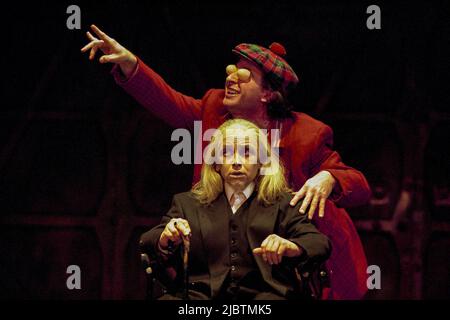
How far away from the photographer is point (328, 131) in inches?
177

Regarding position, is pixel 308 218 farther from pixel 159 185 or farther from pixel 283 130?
pixel 159 185

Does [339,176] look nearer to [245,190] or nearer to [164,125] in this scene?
[245,190]

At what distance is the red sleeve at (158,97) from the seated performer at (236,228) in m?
0.51

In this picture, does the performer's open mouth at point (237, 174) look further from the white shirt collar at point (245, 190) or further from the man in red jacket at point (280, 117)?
the man in red jacket at point (280, 117)

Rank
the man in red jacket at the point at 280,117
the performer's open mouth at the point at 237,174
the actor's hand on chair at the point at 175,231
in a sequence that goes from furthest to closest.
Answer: the man in red jacket at the point at 280,117 → the performer's open mouth at the point at 237,174 → the actor's hand on chair at the point at 175,231

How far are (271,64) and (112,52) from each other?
0.74m

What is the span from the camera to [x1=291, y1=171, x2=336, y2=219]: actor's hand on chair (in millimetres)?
3928

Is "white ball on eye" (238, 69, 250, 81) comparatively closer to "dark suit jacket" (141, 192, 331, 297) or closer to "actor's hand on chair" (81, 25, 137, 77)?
"actor's hand on chair" (81, 25, 137, 77)

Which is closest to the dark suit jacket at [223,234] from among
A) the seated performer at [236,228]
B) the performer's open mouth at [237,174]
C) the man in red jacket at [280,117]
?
the seated performer at [236,228]

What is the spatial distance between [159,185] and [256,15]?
1.12m

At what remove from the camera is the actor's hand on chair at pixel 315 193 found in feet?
12.9

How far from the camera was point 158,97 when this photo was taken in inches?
176

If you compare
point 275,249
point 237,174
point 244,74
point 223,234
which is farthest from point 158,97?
point 275,249

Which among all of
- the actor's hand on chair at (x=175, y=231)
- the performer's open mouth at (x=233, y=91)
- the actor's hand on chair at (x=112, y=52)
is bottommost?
the actor's hand on chair at (x=175, y=231)
